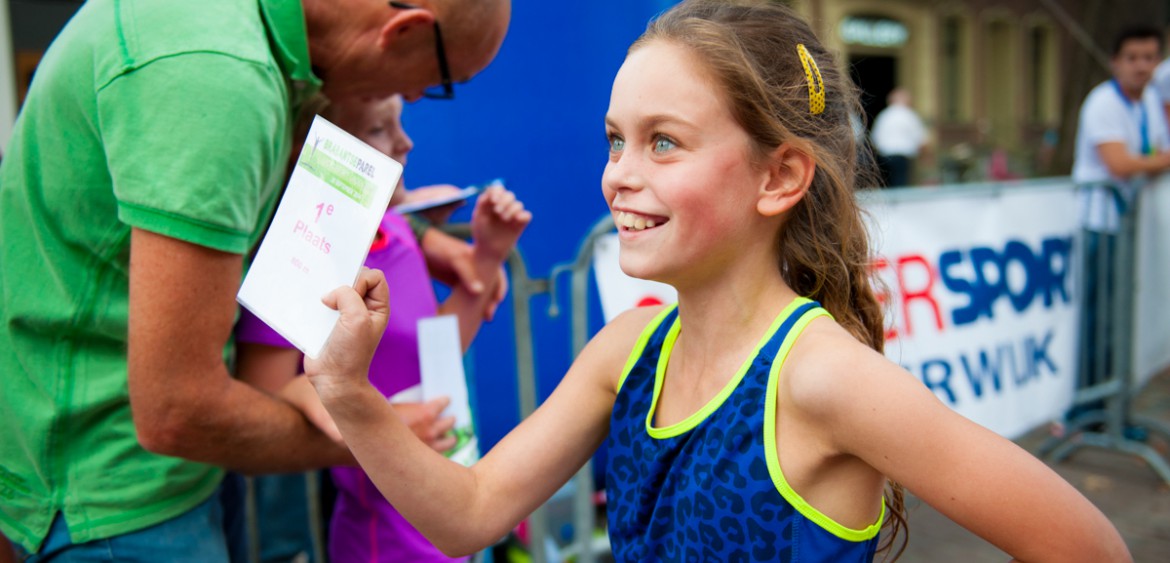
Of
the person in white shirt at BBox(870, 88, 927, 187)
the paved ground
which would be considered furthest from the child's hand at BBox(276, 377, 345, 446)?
the person in white shirt at BBox(870, 88, 927, 187)

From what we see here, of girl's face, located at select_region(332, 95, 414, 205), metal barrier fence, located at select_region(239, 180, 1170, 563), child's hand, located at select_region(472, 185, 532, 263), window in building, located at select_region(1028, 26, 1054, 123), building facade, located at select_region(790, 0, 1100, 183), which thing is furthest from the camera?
window in building, located at select_region(1028, 26, 1054, 123)

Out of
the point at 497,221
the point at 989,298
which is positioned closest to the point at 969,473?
the point at 497,221

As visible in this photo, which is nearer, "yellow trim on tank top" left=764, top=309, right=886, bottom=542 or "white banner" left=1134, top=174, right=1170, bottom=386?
"yellow trim on tank top" left=764, top=309, right=886, bottom=542

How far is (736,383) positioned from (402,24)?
90cm

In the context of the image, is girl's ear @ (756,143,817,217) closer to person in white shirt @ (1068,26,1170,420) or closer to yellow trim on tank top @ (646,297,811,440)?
yellow trim on tank top @ (646,297,811,440)

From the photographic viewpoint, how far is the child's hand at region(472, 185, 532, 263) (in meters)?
2.28

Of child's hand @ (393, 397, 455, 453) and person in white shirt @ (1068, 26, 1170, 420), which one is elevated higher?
child's hand @ (393, 397, 455, 453)

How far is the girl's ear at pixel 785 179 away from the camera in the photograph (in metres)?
1.38

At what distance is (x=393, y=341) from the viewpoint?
2064 millimetres

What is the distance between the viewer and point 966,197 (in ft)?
12.7

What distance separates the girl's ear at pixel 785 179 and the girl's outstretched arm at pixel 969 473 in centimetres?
30

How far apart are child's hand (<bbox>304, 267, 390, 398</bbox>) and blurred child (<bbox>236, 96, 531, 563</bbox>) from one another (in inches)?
20.7

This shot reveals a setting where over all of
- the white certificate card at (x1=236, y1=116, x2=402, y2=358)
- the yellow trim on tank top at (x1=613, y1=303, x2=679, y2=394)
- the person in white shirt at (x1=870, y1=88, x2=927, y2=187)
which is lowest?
the person in white shirt at (x1=870, y1=88, x2=927, y2=187)

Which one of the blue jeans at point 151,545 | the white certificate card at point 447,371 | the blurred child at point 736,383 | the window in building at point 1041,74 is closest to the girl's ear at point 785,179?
the blurred child at point 736,383
